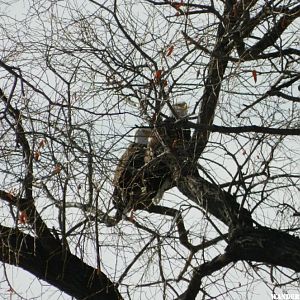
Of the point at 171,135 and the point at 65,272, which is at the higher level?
the point at 171,135

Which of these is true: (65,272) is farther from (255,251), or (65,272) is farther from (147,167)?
(255,251)

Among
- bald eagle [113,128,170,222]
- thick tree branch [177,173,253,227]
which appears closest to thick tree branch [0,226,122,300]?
bald eagle [113,128,170,222]

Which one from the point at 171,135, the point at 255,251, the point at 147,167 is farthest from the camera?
the point at 147,167

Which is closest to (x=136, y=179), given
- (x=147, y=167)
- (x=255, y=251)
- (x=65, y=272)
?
(x=147, y=167)

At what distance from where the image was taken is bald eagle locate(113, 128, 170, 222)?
4.77 m

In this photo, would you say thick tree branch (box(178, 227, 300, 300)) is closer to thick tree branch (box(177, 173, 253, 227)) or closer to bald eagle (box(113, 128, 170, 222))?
thick tree branch (box(177, 173, 253, 227))

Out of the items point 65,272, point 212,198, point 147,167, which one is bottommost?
point 65,272

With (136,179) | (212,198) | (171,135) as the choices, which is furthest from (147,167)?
(212,198)

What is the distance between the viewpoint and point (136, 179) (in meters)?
5.09

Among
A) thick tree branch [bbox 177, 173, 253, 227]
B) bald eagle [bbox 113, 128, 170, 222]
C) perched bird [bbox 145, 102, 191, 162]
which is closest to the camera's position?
perched bird [bbox 145, 102, 191, 162]

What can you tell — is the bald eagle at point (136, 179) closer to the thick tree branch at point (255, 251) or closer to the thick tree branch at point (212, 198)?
the thick tree branch at point (212, 198)

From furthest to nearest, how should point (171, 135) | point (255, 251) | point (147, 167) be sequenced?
point (147, 167) → point (171, 135) → point (255, 251)

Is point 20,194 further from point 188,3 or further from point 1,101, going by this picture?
point 188,3

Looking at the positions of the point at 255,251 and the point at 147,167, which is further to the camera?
the point at 147,167
